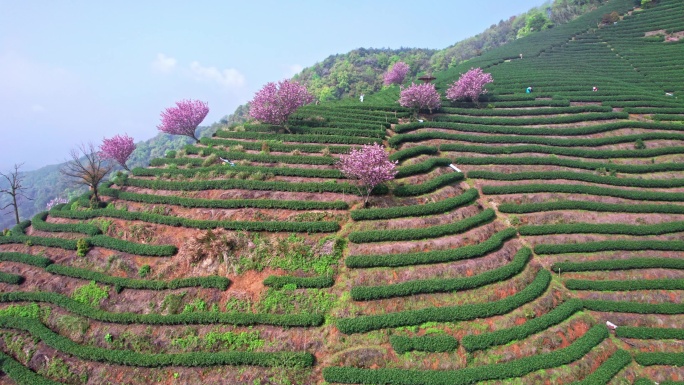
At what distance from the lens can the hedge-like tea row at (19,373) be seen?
21797 mm

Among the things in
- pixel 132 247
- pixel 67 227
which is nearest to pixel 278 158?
pixel 132 247

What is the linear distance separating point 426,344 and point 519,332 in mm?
5872

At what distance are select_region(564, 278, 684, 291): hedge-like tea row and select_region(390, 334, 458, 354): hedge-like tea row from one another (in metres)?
10.7

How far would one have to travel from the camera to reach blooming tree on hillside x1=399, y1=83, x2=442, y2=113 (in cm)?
4559

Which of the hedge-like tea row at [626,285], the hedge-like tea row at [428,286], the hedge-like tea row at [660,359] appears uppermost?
the hedge-like tea row at [428,286]

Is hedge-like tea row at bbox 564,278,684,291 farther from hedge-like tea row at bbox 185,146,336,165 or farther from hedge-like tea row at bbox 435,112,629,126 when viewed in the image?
hedge-like tea row at bbox 435,112,629,126

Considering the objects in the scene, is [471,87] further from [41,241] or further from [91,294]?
[41,241]

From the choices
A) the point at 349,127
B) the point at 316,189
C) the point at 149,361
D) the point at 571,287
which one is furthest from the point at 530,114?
the point at 149,361

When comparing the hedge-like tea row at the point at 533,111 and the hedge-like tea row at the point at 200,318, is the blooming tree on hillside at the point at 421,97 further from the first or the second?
the hedge-like tea row at the point at 200,318

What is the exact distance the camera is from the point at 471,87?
50844 mm

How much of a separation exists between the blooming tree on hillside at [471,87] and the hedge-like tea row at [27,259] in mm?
49989

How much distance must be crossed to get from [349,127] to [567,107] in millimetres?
31822

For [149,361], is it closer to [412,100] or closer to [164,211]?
[164,211]

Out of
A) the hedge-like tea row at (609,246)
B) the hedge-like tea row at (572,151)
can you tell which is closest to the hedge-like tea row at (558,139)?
the hedge-like tea row at (572,151)
